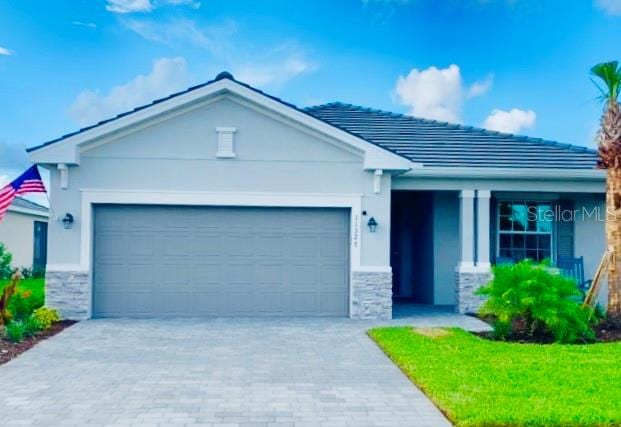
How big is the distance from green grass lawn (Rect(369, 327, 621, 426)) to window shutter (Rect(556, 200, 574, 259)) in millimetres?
5896

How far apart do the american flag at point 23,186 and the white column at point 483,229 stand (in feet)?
30.6

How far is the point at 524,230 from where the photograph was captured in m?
14.8

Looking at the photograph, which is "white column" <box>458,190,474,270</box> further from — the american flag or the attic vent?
the american flag

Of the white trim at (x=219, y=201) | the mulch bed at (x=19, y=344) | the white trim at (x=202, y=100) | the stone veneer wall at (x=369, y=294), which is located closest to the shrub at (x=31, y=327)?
the mulch bed at (x=19, y=344)

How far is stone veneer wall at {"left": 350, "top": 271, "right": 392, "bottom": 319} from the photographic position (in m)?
12.4

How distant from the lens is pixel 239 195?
12266mm

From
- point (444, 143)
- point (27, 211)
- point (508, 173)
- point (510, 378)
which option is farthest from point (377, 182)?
point (27, 211)

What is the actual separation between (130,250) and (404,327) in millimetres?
5681

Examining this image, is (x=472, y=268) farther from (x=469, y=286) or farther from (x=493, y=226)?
(x=493, y=226)

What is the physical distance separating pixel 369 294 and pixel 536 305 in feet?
12.0

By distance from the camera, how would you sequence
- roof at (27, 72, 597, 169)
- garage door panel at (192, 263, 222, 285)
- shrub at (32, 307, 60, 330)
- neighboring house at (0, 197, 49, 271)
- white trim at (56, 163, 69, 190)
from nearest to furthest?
shrub at (32, 307, 60, 330), white trim at (56, 163, 69, 190), garage door panel at (192, 263, 222, 285), roof at (27, 72, 597, 169), neighboring house at (0, 197, 49, 271)

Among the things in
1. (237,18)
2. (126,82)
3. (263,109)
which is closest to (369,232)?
(263,109)

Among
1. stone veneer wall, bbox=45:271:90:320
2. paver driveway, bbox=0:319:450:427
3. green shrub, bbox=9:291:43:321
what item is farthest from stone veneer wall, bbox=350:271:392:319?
green shrub, bbox=9:291:43:321

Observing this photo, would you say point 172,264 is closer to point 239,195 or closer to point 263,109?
point 239,195
